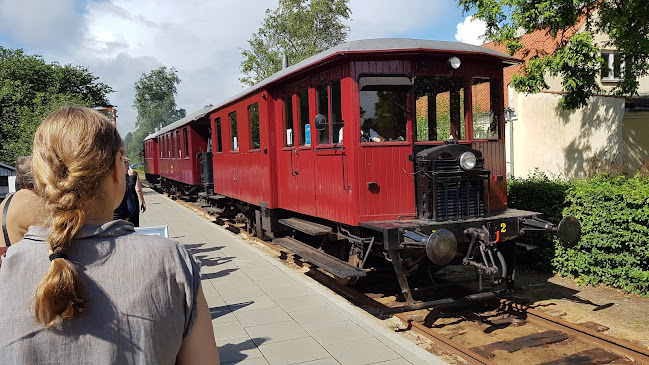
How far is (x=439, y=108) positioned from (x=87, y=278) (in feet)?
20.0

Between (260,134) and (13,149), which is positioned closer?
(260,134)

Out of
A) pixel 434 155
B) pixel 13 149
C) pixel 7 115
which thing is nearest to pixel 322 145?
pixel 434 155

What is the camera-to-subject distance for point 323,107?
7.32 m

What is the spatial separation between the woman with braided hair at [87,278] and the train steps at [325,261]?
4.81 metres

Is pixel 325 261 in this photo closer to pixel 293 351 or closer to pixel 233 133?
pixel 293 351

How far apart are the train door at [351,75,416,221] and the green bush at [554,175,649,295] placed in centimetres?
279

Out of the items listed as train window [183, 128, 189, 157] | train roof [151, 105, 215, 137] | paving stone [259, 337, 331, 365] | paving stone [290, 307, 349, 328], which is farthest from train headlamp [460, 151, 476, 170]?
train window [183, 128, 189, 157]

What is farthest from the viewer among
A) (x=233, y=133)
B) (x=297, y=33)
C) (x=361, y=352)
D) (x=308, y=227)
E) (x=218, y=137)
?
(x=297, y=33)

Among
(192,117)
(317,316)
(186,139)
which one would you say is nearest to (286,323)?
(317,316)

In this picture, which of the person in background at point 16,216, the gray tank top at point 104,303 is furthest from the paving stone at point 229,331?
the gray tank top at point 104,303

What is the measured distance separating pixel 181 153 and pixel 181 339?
63.2 ft

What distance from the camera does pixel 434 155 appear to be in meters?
6.29

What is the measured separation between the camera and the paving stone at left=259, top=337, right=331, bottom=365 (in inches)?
187

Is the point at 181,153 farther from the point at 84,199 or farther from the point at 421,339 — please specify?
the point at 84,199
